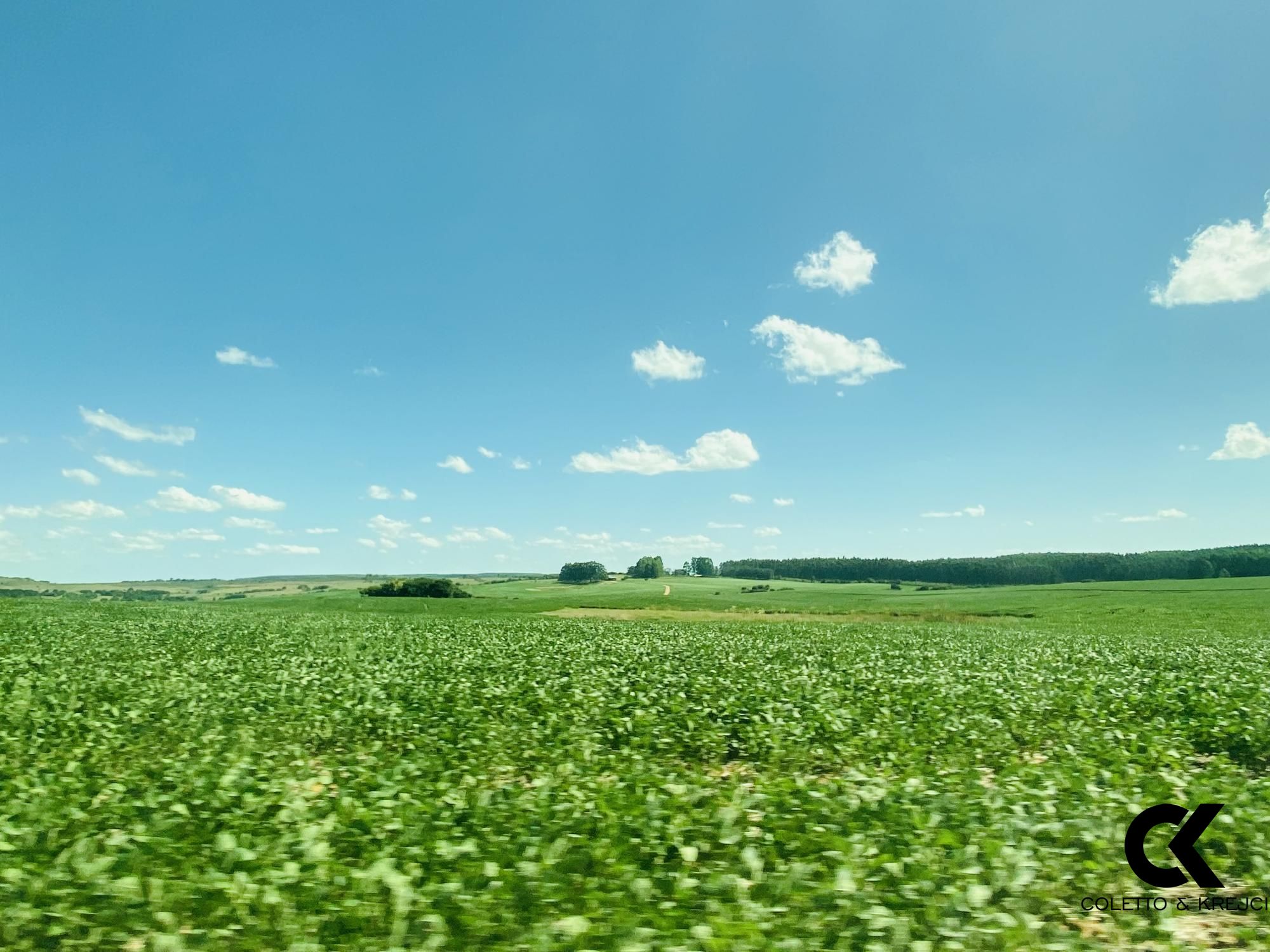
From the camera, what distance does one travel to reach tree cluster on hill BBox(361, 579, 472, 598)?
106 metres

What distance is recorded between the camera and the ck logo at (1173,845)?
6.61m

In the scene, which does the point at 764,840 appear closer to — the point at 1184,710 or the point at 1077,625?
the point at 1184,710

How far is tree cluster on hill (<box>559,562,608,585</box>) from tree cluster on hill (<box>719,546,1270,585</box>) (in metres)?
39.6

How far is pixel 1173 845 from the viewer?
6918 mm

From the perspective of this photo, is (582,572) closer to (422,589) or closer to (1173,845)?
(422,589)

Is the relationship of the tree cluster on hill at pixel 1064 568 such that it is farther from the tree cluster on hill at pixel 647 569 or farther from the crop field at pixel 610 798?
the crop field at pixel 610 798

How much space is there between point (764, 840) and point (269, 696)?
1250 cm

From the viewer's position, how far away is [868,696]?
52.9ft

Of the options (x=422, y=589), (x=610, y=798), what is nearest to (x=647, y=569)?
(x=422, y=589)

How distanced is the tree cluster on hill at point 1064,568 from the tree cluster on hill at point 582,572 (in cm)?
3960

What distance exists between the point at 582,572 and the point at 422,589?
5344 cm

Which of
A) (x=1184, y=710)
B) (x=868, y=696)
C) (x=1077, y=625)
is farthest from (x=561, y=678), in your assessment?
(x=1077, y=625)

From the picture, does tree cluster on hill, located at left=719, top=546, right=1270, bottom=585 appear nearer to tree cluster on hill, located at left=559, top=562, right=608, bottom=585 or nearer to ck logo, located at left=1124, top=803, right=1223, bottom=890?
tree cluster on hill, located at left=559, top=562, right=608, bottom=585

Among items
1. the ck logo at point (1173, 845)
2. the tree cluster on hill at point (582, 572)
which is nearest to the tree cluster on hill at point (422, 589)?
the tree cluster on hill at point (582, 572)
